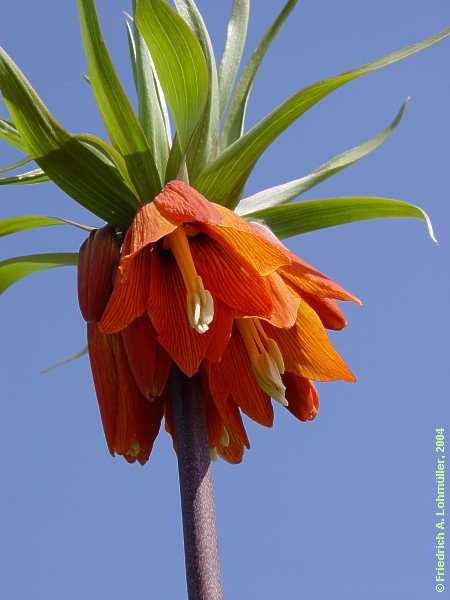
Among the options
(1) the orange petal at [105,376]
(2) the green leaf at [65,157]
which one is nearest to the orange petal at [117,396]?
(1) the orange petal at [105,376]

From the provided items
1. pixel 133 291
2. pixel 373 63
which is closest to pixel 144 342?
pixel 133 291

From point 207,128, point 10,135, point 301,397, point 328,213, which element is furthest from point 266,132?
point 10,135

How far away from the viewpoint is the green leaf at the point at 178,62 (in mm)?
1316

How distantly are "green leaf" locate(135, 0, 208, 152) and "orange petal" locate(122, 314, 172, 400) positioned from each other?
0.31 metres

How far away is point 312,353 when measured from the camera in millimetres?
1437

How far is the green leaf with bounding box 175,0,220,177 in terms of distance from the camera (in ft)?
4.60

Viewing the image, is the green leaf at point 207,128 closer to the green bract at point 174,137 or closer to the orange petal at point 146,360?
the green bract at point 174,137

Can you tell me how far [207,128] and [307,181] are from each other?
260mm

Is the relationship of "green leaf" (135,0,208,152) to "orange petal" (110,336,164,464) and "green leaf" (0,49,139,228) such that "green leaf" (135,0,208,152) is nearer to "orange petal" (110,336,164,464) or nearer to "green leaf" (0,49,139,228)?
"green leaf" (0,49,139,228)

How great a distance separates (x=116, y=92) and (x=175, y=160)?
0.48 feet

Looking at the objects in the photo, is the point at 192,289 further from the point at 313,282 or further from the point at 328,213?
the point at 328,213

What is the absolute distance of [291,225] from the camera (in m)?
1.53

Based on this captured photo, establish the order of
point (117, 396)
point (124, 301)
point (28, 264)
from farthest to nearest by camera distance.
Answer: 1. point (28, 264)
2. point (117, 396)
3. point (124, 301)

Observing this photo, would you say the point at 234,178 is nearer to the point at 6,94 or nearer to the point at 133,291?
the point at 133,291
